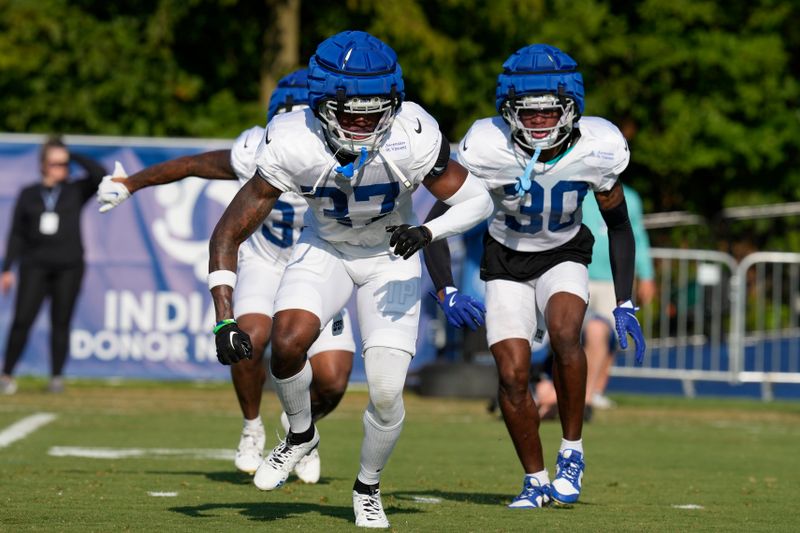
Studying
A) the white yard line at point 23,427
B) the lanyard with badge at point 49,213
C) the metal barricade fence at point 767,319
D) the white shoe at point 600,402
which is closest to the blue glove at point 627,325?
the white yard line at point 23,427

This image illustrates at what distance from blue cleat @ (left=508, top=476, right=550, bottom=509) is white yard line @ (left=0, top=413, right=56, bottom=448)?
12.1 feet

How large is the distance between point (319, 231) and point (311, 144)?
58 cm

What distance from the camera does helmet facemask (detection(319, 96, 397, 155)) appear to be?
643 cm

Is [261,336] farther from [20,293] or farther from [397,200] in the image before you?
[20,293]

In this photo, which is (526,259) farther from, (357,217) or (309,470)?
(309,470)

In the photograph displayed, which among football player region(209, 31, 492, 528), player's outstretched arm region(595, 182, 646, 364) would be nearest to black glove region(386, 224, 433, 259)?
football player region(209, 31, 492, 528)

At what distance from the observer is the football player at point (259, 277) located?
8062mm

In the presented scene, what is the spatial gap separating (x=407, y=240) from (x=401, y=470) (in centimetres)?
282

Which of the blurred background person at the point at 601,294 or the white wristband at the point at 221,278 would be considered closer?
the white wristband at the point at 221,278

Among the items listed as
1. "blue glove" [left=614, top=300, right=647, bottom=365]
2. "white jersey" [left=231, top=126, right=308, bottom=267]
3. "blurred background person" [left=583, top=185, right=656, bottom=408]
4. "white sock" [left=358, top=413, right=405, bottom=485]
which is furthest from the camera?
"blurred background person" [left=583, top=185, right=656, bottom=408]

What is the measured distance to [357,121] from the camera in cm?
647

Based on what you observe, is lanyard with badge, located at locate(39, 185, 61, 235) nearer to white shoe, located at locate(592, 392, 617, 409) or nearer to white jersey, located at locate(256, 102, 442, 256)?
white shoe, located at locate(592, 392, 617, 409)

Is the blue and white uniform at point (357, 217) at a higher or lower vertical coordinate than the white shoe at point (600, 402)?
higher

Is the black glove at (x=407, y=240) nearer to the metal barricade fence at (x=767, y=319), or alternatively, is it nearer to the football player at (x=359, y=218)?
the football player at (x=359, y=218)
